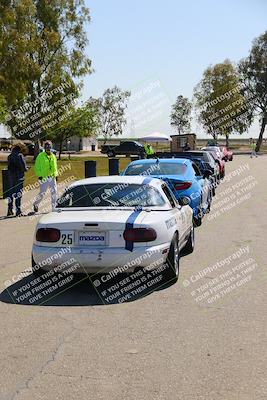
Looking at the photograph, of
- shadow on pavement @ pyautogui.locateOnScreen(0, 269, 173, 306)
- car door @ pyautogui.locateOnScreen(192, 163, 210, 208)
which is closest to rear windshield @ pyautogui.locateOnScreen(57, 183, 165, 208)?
shadow on pavement @ pyautogui.locateOnScreen(0, 269, 173, 306)

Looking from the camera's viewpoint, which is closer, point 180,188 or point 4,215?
point 180,188

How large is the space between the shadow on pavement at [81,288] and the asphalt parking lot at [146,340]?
0.12 feet

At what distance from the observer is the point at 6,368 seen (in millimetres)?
4484

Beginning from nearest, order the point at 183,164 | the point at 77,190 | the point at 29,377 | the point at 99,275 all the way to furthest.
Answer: the point at 29,377 < the point at 99,275 < the point at 77,190 < the point at 183,164

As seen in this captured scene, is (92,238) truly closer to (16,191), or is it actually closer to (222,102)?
(16,191)

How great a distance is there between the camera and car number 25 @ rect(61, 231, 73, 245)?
675 cm

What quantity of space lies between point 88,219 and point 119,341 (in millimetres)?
1976

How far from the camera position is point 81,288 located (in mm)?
7125

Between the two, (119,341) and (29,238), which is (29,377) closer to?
(119,341)

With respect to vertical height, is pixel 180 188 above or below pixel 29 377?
above

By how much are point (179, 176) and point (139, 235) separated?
559 cm

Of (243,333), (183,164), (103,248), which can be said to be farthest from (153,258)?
(183,164)

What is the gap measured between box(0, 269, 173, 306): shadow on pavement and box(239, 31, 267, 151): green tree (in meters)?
81.3

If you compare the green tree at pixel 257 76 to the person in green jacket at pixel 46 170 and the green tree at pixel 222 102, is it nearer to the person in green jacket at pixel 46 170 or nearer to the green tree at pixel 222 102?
the green tree at pixel 222 102
